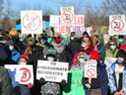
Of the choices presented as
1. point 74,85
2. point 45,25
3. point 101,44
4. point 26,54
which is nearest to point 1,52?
point 26,54

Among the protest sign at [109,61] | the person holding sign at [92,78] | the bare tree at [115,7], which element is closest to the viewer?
the person holding sign at [92,78]

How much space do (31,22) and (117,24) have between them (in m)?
2.80

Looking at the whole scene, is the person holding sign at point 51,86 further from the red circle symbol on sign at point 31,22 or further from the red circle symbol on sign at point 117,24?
the red circle symbol on sign at point 117,24

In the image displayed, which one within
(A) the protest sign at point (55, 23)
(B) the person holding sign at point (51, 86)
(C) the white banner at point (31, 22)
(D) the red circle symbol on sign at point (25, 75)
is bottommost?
(B) the person holding sign at point (51, 86)

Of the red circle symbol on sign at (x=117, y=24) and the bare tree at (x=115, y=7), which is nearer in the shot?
the red circle symbol on sign at (x=117, y=24)

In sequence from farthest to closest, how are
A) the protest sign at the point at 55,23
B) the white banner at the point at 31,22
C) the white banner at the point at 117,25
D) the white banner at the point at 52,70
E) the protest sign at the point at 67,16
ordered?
the protest sign at the point at 55,23
the white banner at the point at 117,25
the protest sign at the point at 67,16
the white banner at the point at 31,22
the white banner at the point at 52,70

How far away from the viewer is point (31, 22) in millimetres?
21281

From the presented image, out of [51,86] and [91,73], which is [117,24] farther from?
[51,86]

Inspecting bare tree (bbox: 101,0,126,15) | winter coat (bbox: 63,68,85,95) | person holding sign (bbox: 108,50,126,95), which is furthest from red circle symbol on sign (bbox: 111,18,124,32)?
bare tree (bbox: 101,0,126,15)

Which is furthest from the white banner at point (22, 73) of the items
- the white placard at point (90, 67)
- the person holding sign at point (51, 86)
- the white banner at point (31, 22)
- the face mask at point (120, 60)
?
the white banner at point (31, 22)

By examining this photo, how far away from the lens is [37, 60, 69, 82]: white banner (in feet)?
61.3

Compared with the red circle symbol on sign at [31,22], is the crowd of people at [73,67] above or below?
below

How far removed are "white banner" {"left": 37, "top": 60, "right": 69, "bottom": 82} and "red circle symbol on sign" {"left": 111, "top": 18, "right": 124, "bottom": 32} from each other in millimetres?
4226

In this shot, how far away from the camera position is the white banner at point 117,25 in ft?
74.0
